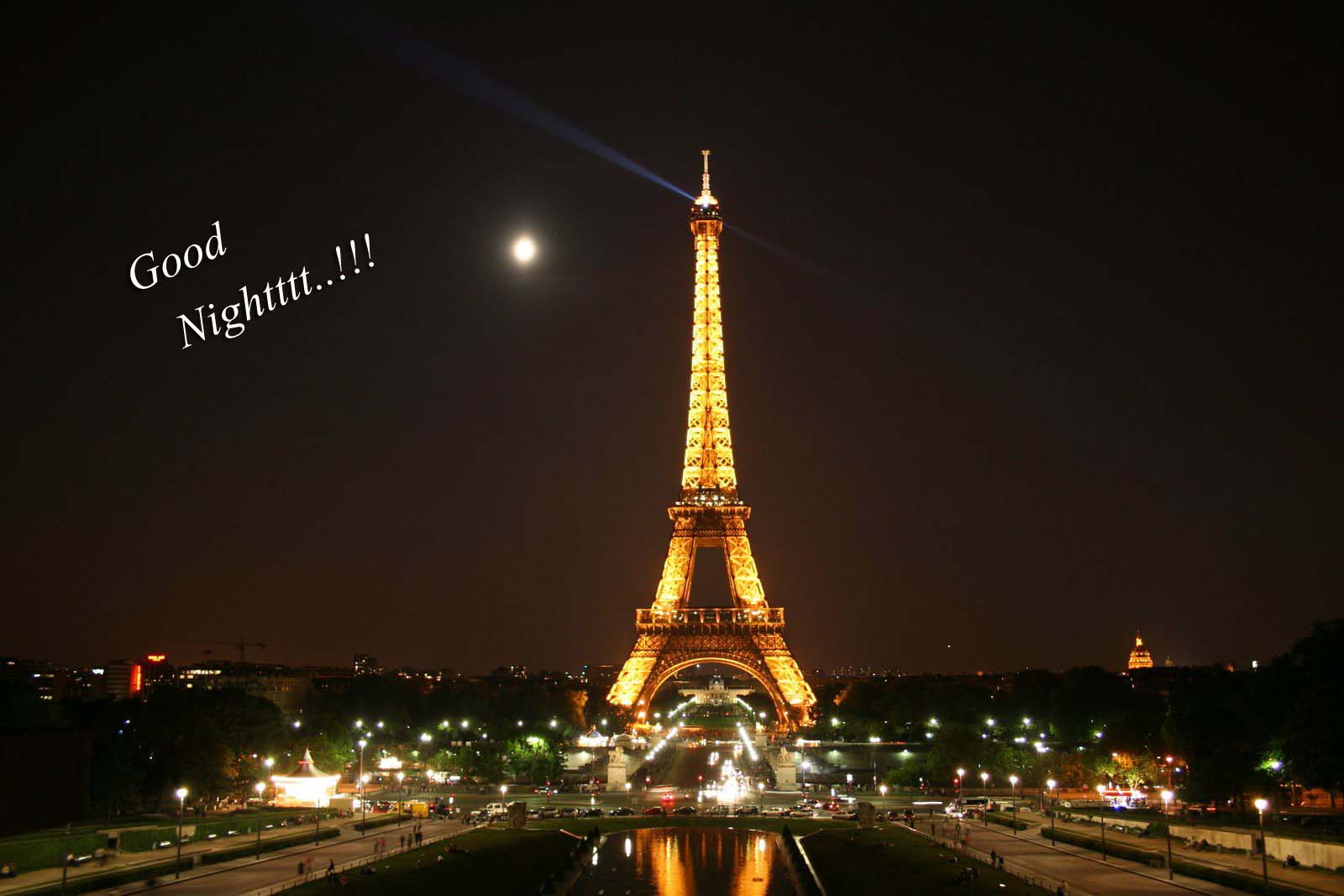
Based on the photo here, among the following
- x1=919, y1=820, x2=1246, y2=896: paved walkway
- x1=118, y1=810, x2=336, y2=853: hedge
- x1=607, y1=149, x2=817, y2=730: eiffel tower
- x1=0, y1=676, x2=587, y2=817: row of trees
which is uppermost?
x1=607, y1=149, x2=817, y2=730: eiffel tower

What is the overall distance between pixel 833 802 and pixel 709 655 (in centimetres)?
3355

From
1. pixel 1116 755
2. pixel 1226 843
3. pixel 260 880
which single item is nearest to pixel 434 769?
pixel 1116 755

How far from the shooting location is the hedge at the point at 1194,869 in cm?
4597

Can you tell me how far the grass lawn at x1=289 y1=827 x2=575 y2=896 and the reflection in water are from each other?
7.11 feet

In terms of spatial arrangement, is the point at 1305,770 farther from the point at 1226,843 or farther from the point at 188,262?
the point at 188,262

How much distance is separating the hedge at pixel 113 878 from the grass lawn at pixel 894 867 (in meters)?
24.8

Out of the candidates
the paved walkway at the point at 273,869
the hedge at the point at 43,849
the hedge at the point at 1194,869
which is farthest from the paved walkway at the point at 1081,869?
the hedge at the point at 43,849

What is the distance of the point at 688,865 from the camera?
63.9 metres

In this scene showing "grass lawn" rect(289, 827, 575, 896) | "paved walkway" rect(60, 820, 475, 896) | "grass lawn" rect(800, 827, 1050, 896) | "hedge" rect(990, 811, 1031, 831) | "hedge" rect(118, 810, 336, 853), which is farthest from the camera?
"hedge" rect(990, 811, 1031, 831)

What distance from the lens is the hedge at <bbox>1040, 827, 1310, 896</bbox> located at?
151 feet

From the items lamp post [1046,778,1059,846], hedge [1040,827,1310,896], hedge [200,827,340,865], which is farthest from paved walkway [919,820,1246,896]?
hedge [200,827,340,865]

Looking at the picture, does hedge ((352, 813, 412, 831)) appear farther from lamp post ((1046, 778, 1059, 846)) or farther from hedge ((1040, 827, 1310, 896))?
hedge ((1040, 827, 1310, 896))

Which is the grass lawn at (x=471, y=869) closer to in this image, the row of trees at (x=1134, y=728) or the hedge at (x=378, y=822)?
the hedge at (x=378, y=822)

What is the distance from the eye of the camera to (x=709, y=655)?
118m
